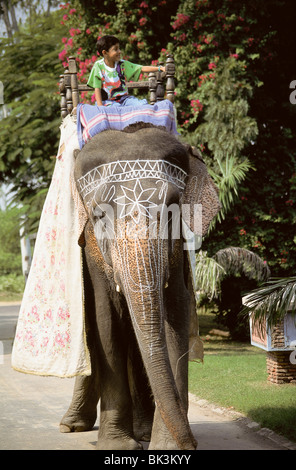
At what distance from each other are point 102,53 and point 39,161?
8.89 metres

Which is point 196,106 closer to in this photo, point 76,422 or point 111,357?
point 76,422

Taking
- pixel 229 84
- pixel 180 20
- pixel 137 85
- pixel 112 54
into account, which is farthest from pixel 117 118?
pixel 180 20

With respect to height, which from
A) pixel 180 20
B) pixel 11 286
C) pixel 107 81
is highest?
pixel 180 20

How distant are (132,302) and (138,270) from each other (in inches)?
7.9

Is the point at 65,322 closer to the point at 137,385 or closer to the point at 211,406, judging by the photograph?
the point at 137,385

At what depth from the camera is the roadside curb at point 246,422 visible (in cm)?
574

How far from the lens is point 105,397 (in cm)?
514

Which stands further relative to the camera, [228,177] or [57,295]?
[228,177]

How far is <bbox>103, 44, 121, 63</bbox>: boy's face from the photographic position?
6.05 m

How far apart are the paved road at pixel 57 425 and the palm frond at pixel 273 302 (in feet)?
3.24

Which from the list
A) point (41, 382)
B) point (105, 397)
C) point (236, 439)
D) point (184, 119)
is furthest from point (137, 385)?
point (184, 119)

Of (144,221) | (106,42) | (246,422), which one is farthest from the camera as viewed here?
(246,422)

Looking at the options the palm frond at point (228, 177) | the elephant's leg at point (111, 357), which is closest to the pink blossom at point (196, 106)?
the palm frond at point (228, 177)

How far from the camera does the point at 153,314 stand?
14.4 ft
